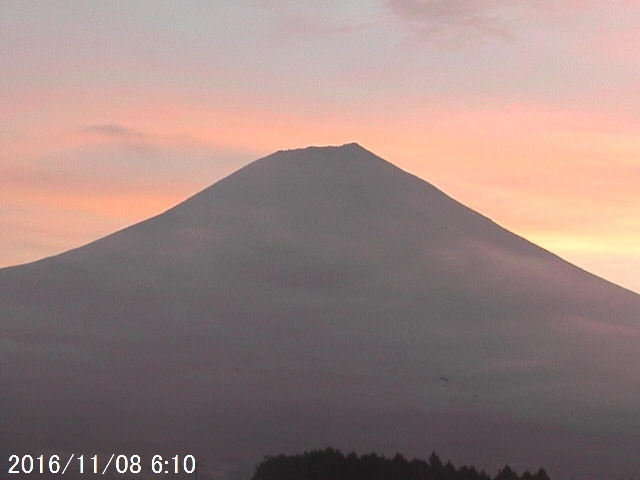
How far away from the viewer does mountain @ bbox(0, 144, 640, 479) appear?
499 feet

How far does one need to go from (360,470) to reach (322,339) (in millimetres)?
107906

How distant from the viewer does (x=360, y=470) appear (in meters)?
59.8

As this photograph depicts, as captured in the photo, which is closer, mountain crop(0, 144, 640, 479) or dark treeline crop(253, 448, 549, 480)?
dark treeline crop(253, 448, 549, 480)

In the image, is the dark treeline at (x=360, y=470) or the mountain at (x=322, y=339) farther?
the mountain at (x=322, y=339)

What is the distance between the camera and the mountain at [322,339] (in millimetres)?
152000

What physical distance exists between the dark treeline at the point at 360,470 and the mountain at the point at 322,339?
2974 inches

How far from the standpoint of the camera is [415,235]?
187000mm

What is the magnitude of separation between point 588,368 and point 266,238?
4949 cm

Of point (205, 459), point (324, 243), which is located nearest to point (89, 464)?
point (205, 459)

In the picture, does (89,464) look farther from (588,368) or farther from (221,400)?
(588,368)

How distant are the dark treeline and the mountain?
75538 millimetres

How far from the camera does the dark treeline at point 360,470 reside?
193ft

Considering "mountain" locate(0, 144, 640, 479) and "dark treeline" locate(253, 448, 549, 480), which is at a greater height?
"mountain" locate(0, 144, 640, 479)

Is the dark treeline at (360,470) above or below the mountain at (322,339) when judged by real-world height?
below
